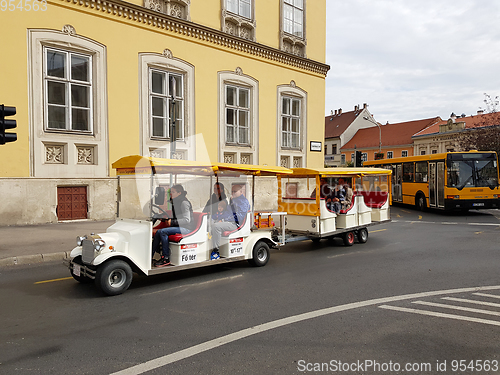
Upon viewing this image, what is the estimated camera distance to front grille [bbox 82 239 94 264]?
241 inches

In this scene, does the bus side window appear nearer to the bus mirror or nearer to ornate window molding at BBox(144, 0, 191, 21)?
ornate window molding at BBox(144, 0, 191, 21)

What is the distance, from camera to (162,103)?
52.6ft

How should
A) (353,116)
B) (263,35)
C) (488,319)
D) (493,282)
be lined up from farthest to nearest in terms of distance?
(353,116) < (263,35) < (493,282) < (488,319)

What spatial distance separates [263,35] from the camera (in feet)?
63.6

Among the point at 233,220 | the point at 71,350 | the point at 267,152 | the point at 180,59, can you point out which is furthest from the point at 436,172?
the point at 71,350

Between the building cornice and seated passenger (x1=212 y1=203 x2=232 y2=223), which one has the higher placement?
the building cornice

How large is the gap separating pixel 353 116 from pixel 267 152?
5759 centimetres

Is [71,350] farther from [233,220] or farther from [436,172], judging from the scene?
[436,172]

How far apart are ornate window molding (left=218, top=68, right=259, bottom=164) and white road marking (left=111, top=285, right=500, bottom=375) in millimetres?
12525

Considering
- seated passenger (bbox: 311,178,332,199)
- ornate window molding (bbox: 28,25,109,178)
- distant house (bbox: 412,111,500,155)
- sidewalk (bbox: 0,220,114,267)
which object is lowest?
sidewalk (bbox: 0,220,114,267)

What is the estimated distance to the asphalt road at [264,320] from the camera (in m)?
3.89

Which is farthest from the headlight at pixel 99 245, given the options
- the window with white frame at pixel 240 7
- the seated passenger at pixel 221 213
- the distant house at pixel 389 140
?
the distant house at pixel 389 140

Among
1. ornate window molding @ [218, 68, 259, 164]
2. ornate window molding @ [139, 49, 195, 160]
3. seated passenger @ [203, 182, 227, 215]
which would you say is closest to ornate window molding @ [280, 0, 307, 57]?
ornate window molding @ [218, 68, 259, 164]

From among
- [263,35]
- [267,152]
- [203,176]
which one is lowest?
[203,176]
